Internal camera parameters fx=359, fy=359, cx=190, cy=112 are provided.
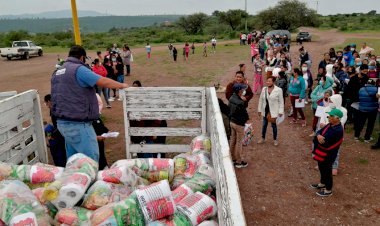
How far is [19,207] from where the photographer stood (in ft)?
8.64

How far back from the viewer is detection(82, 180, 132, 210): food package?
9.58 feet

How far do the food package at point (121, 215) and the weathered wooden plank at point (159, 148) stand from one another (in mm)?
2667

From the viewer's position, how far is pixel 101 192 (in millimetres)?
2994

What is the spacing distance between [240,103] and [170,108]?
1.63 meters

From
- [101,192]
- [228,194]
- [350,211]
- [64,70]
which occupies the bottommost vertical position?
[350,211]

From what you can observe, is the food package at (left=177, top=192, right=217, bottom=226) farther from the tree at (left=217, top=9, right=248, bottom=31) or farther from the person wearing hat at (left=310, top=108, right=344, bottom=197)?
the tree at (left=217, top=9, right=248, bottom=31)

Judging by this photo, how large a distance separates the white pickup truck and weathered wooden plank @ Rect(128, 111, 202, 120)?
26.5 meters

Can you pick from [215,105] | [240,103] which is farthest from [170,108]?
[240,103]

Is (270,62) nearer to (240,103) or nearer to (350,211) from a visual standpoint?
(240,103)

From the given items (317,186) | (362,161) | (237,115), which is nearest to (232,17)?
(362,161)


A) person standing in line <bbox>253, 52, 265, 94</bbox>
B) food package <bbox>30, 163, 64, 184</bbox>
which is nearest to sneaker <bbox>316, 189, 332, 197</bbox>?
Result: food package <bbox>30, 163, 64, 184</bbox>

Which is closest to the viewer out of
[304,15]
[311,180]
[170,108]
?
[170,108]

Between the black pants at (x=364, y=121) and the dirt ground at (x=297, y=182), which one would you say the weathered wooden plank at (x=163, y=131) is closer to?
the dirt ground at (x=297, y=182)

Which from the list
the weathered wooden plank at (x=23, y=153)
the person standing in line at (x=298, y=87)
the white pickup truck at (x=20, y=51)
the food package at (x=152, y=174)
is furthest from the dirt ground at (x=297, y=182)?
the white pickup truck at (x=20, y=51)
